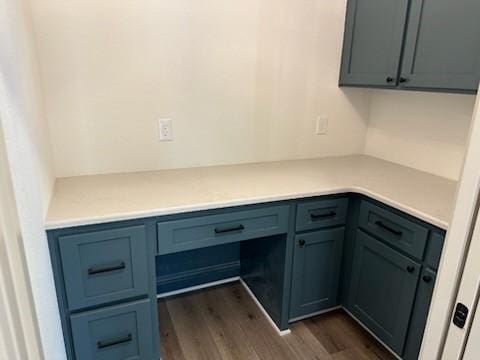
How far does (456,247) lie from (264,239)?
1365mm

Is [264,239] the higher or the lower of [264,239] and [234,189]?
the lower

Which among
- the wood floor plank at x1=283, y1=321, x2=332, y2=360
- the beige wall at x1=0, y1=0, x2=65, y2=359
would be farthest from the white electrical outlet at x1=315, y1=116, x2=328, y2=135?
the beige wall at x1=0, y1=0, x2=65, y2=359

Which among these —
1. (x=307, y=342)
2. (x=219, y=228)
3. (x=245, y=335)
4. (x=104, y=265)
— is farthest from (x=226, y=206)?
(x=307, y=342)

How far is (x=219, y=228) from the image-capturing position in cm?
160

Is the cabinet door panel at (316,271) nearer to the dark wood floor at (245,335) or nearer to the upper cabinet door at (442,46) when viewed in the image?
the dark wood floor at (245,335)

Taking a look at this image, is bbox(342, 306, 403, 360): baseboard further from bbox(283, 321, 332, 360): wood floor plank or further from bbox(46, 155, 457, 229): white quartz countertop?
bbox(46, 155, 457, 229): white quartz countertop

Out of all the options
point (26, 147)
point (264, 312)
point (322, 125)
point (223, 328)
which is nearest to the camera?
point (26, 147)

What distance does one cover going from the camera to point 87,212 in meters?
1.37

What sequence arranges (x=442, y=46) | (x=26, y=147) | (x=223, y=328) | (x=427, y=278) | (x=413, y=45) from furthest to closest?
(x=223, y=328) → (x=413, y=45) → (x=442, y=46) → (x=427, y=278) → (x=26, y=147)

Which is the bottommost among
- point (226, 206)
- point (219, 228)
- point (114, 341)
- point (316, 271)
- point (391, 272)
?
point (114, 341)

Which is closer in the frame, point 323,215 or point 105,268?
point 105,268

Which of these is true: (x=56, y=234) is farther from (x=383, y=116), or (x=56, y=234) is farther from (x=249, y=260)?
(x=383, y=116)

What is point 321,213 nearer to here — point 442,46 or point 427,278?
point 427,278

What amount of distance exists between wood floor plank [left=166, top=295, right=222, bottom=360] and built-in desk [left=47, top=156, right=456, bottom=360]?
0.60 ft
